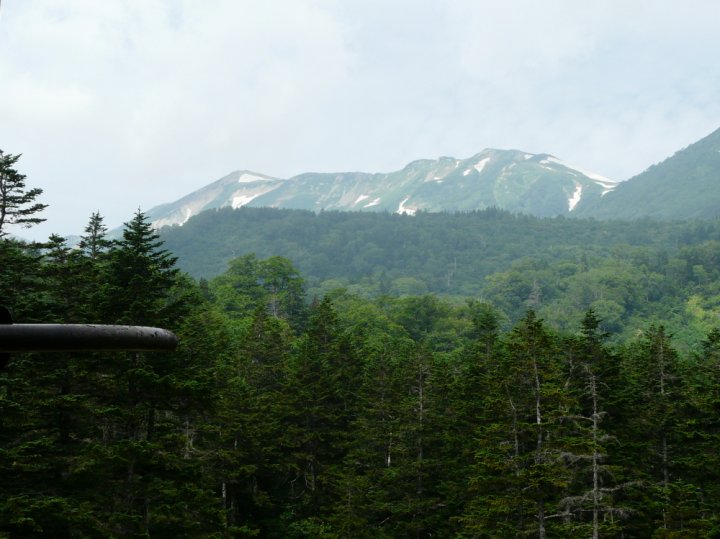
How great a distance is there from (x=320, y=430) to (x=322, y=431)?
14cm

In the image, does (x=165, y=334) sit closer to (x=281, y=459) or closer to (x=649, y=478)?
(x=649, y=478)

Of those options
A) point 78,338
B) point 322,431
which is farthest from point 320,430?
point 78,338

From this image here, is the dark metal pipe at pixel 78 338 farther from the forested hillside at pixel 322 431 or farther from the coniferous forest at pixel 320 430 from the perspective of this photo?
the coniferous forest at pixel 320 430

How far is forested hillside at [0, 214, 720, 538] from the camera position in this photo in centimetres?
1703

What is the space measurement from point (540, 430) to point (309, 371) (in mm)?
16145

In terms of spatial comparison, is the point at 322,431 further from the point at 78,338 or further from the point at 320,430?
the point at 78,338

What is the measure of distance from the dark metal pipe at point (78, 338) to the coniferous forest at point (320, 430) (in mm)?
14603

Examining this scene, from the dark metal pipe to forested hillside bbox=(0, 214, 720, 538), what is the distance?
412 inches

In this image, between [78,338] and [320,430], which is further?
[320,430]

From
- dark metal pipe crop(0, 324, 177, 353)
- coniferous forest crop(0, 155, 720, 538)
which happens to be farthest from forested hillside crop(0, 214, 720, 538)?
dark metal pipe crop(0, 324, 177, 353)

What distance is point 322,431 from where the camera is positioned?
3697cm

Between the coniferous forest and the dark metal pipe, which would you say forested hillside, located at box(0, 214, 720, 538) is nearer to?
the coniferous forest

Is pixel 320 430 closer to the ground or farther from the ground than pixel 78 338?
closer to the ground

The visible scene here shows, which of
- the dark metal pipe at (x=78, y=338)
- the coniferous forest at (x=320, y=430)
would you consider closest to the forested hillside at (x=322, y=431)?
the coniferous forest at (x=320, y=430)
